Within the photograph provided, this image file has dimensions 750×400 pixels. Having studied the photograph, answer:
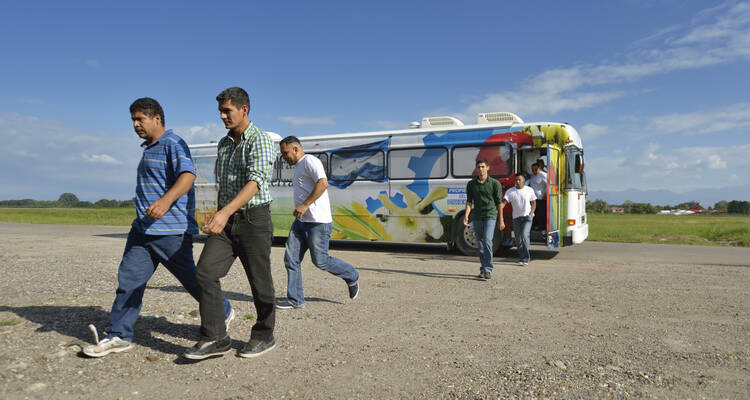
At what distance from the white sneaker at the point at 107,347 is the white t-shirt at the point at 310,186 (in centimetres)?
230

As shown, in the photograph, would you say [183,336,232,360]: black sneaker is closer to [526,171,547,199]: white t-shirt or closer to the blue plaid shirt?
the blue plaid shirt

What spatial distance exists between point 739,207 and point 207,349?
92.9 meters

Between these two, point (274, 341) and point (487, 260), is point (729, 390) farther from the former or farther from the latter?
point (487, 260)

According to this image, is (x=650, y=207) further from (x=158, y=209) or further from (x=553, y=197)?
(x=158, y=209)

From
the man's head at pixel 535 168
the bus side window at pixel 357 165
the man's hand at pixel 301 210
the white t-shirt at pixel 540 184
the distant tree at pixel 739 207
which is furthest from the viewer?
the distant tree at pixel 739 207

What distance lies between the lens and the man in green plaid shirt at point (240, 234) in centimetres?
373

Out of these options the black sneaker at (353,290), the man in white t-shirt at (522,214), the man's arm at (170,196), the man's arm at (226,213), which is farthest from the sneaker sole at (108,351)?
the man in white t-shirt at (522,214)

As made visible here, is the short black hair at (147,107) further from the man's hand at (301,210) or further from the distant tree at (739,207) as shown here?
the distant tree at (739,207)

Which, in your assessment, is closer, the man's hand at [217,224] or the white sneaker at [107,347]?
the man's hand at [217,224]

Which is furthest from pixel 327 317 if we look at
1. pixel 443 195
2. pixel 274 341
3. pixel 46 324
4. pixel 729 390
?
pixel 443 195

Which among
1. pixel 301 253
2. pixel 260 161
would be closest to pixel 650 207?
pixel 301 253

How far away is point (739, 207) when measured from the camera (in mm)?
76688

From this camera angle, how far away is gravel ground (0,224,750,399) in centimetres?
333

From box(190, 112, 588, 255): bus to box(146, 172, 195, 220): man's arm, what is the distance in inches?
330
